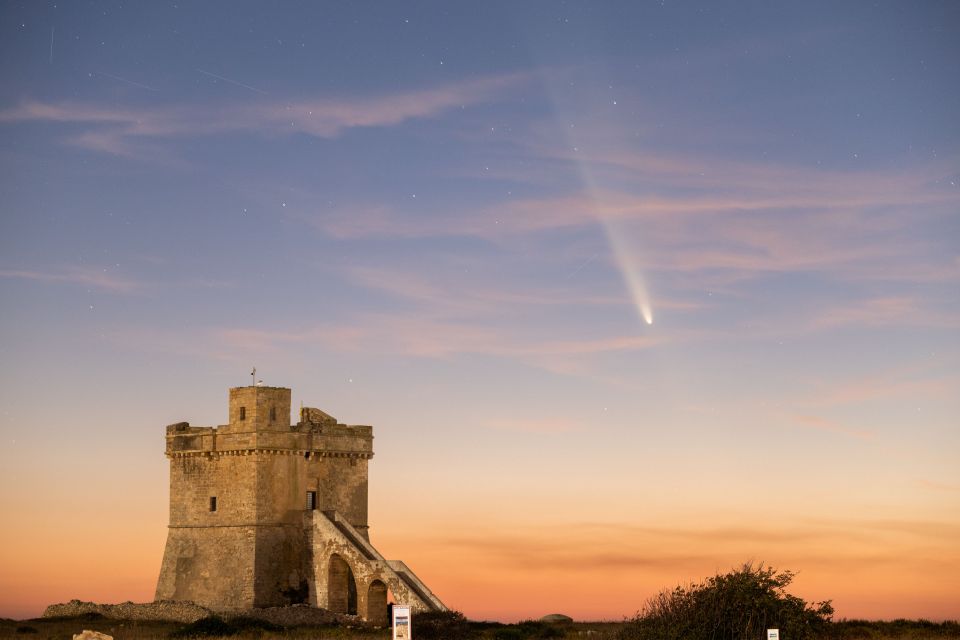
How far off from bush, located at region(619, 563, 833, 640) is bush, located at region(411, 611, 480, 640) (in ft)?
32.9

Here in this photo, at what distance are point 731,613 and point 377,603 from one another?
1936cm

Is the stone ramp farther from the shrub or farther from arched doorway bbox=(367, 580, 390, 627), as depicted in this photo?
the shrub

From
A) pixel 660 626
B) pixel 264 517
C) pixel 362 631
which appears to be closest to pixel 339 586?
pixel 264 517

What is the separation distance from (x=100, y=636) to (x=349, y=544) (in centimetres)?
1835

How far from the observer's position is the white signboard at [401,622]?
32938 mm

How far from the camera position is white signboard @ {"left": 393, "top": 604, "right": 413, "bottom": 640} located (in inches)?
1297

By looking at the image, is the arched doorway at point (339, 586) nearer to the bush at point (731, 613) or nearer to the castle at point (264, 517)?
the castle at point (264, 517)

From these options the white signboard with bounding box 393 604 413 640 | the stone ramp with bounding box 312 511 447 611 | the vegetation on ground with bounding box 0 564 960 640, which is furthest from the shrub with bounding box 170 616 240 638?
the white signboard with bounding box 393 604 413 640

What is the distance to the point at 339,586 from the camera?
194 ft

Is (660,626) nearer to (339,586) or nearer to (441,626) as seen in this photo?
(441,626)

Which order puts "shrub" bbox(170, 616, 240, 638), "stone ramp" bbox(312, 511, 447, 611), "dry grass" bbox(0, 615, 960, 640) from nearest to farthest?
"dry grass" bbox(0, 615, 960, 640)
"shrub" bbox(170, 616, 240, 638)
"stone ramp" bbox(312, 511, 447, 611)

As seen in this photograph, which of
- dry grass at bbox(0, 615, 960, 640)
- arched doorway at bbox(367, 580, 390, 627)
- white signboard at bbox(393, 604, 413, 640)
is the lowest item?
white signboard at bbox(393, 604, 413, 640)

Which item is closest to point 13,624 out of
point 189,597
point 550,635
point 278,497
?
point 189,597

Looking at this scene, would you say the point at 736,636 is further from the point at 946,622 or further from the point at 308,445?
the point at 308,445
